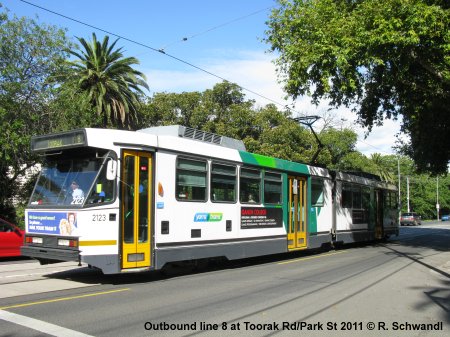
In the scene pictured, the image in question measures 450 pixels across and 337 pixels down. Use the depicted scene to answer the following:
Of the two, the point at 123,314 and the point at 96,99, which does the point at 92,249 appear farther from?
the point at 96,99

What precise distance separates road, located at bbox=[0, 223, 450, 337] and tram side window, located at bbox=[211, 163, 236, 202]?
1.97 m

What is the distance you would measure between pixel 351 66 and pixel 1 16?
14.4 meters

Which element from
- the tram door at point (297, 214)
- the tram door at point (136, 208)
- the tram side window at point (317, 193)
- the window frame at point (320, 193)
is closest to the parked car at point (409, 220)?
the window frame at point (320, 193)

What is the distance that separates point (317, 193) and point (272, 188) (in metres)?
3.49

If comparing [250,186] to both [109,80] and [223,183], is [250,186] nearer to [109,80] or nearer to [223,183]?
[223,183]

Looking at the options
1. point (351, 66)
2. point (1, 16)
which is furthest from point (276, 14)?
point (1, 16)

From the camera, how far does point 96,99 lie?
1075 inches

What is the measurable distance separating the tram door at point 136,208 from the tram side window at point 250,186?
3.53 m

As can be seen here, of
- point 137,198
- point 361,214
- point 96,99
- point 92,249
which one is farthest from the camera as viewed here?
point 96,99

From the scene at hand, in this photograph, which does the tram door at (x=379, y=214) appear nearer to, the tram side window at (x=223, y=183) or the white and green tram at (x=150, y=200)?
the white and green tram at (x=150, y=200)

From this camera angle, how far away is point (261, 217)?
1367 centimetres

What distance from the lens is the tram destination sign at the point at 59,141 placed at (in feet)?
31.0

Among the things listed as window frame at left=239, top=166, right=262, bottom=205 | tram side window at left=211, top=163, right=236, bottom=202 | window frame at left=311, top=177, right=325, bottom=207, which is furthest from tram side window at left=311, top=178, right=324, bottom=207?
tram side window at left=211, top=163, right=236, bottom=202

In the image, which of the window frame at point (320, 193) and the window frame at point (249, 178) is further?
the window frame at point (320, 193)
